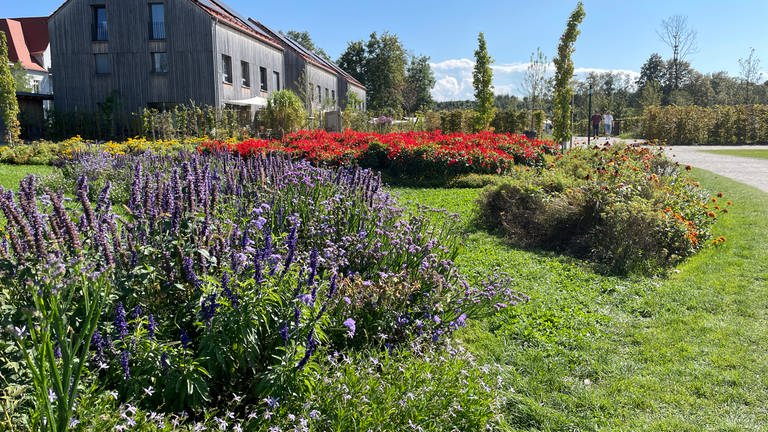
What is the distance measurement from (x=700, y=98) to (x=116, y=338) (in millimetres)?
59648

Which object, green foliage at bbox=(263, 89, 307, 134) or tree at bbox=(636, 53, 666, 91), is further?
tree at bbox=(636, 53, 666, 91)

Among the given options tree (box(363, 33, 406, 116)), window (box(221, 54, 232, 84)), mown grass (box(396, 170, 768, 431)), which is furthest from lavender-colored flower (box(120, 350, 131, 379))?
tree (box(363, 33, 406, 116))

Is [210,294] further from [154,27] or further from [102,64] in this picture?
[102,64]

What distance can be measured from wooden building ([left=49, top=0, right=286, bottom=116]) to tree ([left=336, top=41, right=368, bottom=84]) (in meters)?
39.7

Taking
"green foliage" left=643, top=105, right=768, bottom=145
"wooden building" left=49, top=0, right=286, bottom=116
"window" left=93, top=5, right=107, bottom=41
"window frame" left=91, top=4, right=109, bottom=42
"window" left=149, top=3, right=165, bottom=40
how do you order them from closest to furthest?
"wooden building" left=49, top=0, right=286, bottom=116 → "window" left=149, top=3, right=165, bottom=40 → "window frame" left=91, top=4, right=109, bottom=42 → "window" left=93, top=5, right=107, bottom=41 → "green foliage" left=643, top=105, right=768, bottom=145

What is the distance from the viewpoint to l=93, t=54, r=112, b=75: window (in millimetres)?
26316

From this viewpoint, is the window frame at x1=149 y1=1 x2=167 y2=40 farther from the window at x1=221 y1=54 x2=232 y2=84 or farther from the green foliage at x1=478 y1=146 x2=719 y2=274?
the green foliage at x1=478 y1=146 x2=719 y2=274

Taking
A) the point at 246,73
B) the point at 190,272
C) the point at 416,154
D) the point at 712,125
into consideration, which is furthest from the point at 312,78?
the point at 190,272

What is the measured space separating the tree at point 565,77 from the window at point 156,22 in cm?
1858

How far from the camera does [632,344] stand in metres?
4.20

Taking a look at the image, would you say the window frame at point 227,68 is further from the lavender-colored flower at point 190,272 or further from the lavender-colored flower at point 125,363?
the lavender-colored flower at point 125,363

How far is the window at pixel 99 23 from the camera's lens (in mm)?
26359

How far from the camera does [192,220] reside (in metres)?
3.27

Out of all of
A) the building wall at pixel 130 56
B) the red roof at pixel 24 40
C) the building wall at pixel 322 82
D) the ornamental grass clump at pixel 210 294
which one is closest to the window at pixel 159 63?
the building wall at pixel 130 56
